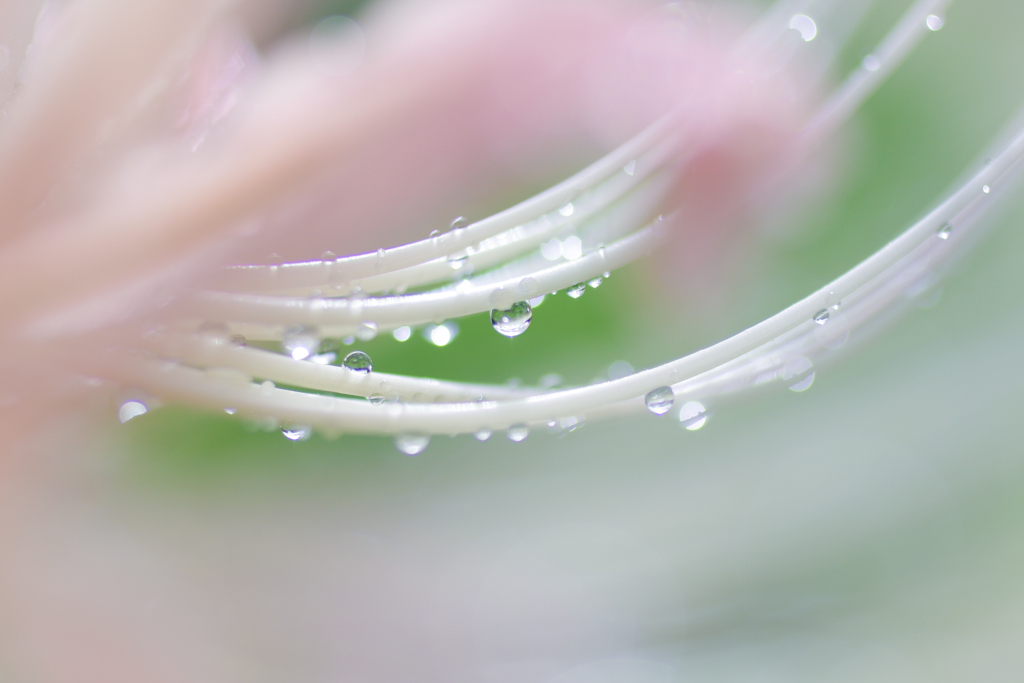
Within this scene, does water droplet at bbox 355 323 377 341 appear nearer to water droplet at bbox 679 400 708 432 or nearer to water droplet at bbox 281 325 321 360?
water droplet at bbox 281 325 321 360

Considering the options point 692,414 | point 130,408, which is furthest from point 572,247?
point 130,408

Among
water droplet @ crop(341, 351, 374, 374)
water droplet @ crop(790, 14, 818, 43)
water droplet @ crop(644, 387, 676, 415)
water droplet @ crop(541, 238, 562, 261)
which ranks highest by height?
water droplet @ crop(790, 14, 818, 43)

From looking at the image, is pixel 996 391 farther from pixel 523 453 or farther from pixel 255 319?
pixel 255 319

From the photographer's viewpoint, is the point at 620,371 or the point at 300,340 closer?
the point at 300,340

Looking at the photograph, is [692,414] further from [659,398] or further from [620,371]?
[620,371]

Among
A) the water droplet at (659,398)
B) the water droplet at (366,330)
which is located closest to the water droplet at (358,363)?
the water droplet at (366,330)

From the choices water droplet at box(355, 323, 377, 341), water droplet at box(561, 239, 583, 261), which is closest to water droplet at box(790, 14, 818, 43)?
water droplet at box(561, 239, 583, 261)

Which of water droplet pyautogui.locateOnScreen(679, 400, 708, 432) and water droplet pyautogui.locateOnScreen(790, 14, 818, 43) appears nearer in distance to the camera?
water droplet pyautogui.locateOnScreen(679, 400, 708, 432)
